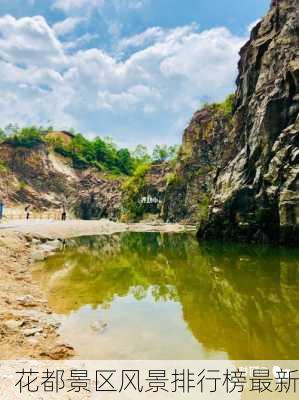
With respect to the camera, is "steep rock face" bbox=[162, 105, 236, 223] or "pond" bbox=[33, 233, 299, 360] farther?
"steep rock face" bbox=[162, 105, 236, 223]

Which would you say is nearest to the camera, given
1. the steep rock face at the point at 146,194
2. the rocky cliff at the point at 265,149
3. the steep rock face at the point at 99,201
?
the rocky cliff at the point at 265,149

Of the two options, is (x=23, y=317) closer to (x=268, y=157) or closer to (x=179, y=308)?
(x=179, y=308)

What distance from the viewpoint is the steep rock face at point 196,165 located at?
251 feet

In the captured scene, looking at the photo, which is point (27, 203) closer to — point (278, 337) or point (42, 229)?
point (42, 229)

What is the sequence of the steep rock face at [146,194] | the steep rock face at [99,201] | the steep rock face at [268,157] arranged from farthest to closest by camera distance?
the steep rock face at [99,201]
the steep rock face at [146,194]
the steep rock face at [268,157]

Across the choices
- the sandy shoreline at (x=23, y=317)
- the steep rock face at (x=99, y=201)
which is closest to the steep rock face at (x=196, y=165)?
the steep rock face at (x=99, y=201)

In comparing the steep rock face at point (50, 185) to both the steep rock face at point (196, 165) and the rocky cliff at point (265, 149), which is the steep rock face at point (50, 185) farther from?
the rocky cliff at point (265, 149)

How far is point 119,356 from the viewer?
345 inches

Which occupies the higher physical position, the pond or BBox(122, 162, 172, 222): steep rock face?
BBox(122, 162, 172, 222): steep rock face

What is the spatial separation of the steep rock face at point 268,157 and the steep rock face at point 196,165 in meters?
30.6

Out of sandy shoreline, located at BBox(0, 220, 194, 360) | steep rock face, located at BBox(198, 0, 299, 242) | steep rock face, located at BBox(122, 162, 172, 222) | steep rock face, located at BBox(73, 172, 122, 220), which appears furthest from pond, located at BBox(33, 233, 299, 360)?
steep rock face, located at BBox(73, 172, 122, 220)

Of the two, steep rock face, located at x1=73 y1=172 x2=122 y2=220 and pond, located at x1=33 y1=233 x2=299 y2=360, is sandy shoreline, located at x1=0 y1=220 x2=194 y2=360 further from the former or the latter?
steep rock face, located at x1=73 y1=172 x2=122 y2=220

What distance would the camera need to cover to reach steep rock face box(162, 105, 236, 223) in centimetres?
7650

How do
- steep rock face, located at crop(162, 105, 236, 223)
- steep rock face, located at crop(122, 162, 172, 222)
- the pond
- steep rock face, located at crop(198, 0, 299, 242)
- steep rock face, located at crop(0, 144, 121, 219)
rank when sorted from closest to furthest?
the pond, steep rock face, located at crop(198, 0, 299, 242), steep rock face, located at crop(162, 105, 236, 223), steep rock face, located at crop(122, 162, 172, 222), steep rock face, located at crop(0, 144, 121, 219)
